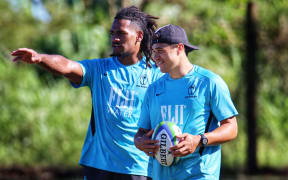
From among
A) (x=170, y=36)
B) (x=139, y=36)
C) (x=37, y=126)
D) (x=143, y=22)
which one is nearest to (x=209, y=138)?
(x=170, y=36)

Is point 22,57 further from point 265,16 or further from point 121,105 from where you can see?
point 265,16

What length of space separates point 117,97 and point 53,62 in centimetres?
78

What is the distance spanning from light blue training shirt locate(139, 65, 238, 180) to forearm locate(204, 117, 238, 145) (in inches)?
2.4

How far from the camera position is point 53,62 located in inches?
204

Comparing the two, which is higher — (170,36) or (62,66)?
(170,36)

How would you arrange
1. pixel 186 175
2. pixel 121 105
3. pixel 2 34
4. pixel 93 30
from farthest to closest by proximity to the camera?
1. pixel 2 34
2. pixel 93 30
3. pixel 121 105
4. pixel 186 175

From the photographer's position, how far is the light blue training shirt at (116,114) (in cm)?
545

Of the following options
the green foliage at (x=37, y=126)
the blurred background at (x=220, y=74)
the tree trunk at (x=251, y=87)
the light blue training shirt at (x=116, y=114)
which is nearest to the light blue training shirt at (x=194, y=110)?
the light blue training shirt at (x=116, y=114)

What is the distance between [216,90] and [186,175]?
74 cm

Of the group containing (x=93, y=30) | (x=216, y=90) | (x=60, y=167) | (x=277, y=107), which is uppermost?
(x=93, y=30)

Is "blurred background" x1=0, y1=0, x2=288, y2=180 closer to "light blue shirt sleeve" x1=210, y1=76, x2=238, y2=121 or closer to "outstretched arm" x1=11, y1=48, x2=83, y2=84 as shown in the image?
"outstretched arm" x1=11, y1=48, x2=83, y2=84

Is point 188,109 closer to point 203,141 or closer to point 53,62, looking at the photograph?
point 203,141

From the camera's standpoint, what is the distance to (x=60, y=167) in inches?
543

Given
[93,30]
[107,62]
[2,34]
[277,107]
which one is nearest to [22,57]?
[107,62]
